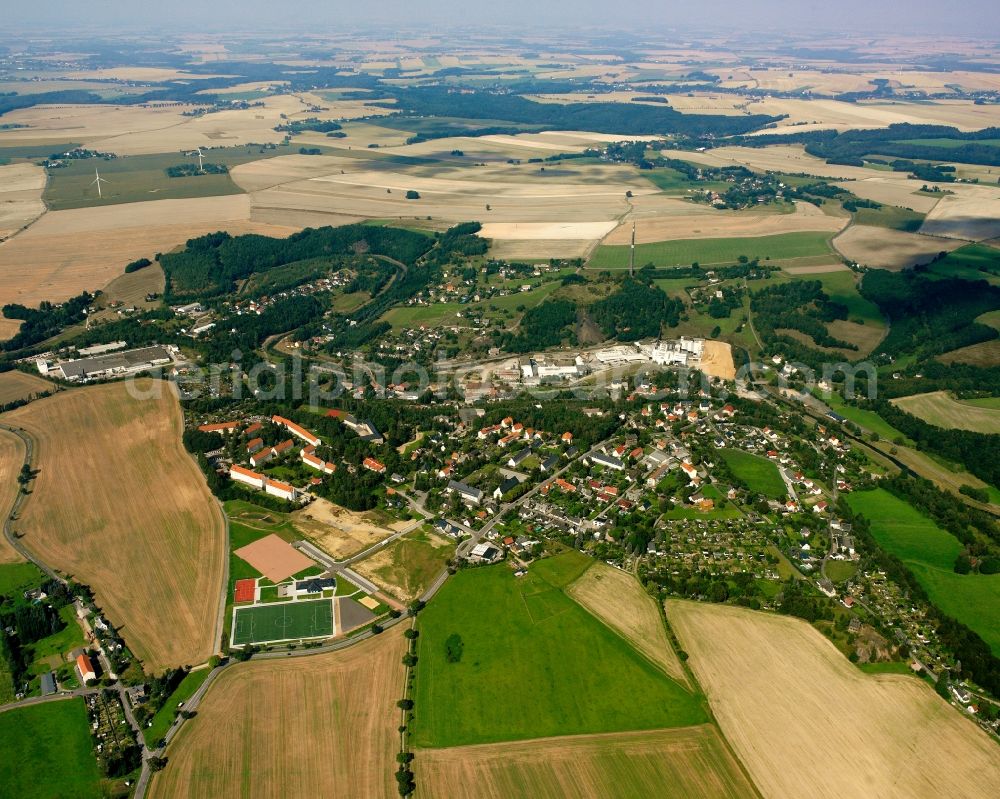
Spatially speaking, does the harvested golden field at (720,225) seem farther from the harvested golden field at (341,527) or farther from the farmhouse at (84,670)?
the farmhouse at (84,670)

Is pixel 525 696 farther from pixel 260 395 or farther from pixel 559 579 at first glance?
pixel 260 395

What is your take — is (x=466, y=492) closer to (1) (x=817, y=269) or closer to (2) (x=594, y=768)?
(2) (x=594, y=768)

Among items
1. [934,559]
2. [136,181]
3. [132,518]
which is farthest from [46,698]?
[136,181]

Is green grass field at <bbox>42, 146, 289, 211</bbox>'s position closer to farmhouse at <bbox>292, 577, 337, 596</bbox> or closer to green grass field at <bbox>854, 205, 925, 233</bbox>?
green grass field at <bbox>854, 205, 925, 233</bbox>

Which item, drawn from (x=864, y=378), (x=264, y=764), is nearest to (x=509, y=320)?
(x=864, y=378)

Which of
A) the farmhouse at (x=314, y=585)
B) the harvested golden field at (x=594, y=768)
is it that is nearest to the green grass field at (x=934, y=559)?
the harvested golden field at (x=594, y=768)

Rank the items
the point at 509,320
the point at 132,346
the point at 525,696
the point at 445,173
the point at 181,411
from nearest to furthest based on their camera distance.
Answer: the point at 525,696 → the point at 181,411 → the point at 132,346 → the point at 509,320 → the point at 445,173

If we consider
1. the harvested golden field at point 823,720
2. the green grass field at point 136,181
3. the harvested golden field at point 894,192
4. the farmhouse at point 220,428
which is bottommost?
the farmhouse at point 220,428
